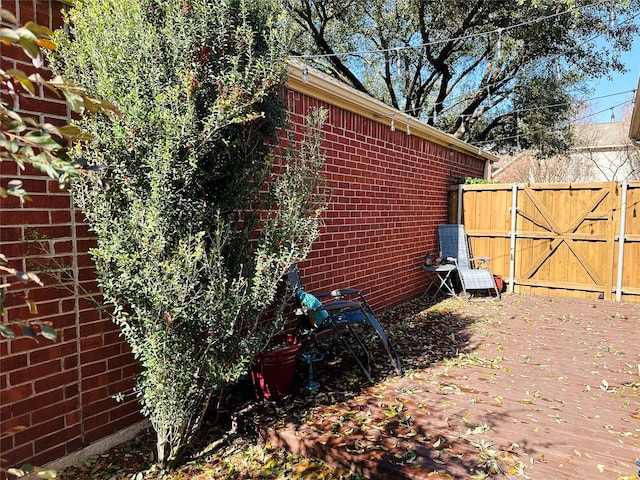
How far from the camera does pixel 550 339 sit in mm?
4852

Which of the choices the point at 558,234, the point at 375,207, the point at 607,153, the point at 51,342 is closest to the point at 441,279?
the point at 558,234

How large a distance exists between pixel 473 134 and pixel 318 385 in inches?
475

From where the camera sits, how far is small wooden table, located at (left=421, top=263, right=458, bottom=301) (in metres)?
6.95

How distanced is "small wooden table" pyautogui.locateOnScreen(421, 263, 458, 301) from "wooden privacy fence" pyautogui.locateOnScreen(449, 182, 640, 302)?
3.36 feet

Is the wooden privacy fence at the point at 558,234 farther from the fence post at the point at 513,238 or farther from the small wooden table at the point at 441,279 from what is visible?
the small wooden table at the point at 441,279

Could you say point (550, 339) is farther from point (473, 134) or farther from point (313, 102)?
point (473, 134)

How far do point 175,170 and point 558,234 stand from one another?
23.1 feet

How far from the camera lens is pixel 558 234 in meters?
7.29

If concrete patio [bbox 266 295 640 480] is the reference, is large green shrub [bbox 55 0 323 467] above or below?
above

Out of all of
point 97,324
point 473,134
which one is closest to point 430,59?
point 473,134

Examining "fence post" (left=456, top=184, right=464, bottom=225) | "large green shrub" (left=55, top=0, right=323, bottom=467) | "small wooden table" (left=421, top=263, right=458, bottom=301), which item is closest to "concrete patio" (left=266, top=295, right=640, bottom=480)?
"large green shrub" (left=55, top=0, right=323, bottom=467)

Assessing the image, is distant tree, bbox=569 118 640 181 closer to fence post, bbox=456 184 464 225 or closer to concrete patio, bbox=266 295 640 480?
fence post, bbox=456 184 464 225

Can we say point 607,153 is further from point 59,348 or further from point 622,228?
point 59,348

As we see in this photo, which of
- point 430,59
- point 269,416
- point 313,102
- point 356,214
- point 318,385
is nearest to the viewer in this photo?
point 269,416
